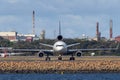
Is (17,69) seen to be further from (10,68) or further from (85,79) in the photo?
(85,79)

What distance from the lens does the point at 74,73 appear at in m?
86.8

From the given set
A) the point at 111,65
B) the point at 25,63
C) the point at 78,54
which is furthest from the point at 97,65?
the point at 78,54

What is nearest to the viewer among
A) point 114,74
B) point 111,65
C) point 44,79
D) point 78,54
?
point 44,79

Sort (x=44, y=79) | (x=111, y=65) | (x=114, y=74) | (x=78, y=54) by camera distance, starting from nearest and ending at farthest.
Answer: (x=44, y=79), (x=114, y=74), (x=111, y=65), (x=78, y=54)

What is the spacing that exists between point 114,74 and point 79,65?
721cm

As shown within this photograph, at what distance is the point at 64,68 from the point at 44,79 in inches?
573

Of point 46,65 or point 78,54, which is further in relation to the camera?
point 78,54

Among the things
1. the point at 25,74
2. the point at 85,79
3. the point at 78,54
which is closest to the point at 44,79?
the point at 85,79

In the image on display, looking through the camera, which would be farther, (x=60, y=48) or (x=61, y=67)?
(x=60, y=48)

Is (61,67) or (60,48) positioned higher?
(60,48)

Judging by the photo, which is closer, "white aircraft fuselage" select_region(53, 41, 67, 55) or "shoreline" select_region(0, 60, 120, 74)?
"shoreline" select_region(0, 60, 120, 74)

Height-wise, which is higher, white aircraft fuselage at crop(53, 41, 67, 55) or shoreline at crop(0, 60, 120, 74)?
white aircraft fuselage at crop(53, 41, 67, 55)

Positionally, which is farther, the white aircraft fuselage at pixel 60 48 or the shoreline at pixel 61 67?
the white aircraft fuselage at pixel 60 48

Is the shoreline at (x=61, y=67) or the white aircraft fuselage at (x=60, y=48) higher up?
the white aircraft fuselage at (x=60, y=48)
